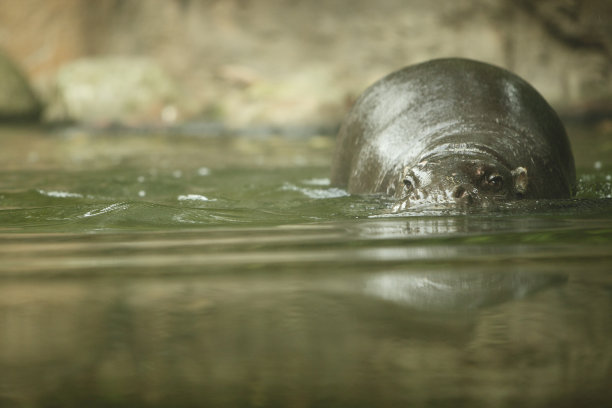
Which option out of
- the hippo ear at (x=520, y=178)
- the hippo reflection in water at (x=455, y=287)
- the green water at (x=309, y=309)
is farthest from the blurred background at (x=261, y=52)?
the hippo reflection in water at (x=455, y=287)

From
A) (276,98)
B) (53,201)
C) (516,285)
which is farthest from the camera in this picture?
(276,98)

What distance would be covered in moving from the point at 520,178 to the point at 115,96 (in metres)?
10.4

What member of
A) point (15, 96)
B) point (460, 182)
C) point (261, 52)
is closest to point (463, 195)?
point (460, 182)

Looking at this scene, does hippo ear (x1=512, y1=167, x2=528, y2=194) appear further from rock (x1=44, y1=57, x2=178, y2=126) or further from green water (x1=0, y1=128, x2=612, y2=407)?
rock (x1=44, y1=57, x2=178, y2=126)

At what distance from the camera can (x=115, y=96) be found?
13148 mm

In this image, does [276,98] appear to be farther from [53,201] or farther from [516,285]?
[516,285]

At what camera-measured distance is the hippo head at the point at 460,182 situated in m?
3.49

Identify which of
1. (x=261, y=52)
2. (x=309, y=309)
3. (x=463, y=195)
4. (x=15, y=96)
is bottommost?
(x=309, y=309)

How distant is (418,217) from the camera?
3.23 metres

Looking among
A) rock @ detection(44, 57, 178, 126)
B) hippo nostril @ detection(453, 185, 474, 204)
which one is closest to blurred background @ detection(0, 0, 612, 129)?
rock @ detection(44, 57, 178, 126)

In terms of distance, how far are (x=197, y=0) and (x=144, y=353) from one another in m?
13.8

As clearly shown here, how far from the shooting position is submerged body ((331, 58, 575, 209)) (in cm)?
366

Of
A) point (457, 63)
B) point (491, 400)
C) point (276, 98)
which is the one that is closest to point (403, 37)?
point (276, 98)

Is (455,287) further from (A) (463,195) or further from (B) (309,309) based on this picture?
(A) (463,195)
